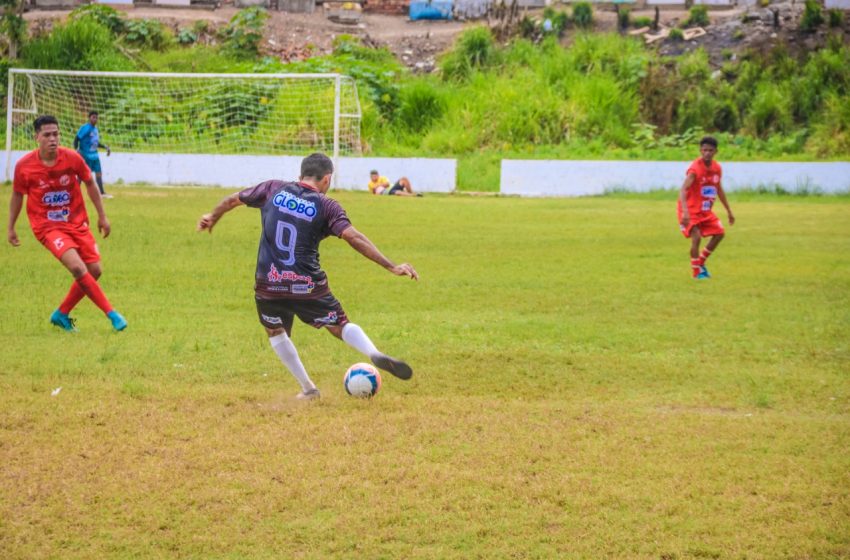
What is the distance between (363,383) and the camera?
8.09 m

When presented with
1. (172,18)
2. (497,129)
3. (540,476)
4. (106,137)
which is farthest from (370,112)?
(540,476)

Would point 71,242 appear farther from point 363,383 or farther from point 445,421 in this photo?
point 445,421

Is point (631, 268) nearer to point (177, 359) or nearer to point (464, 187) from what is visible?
point (177, 359)

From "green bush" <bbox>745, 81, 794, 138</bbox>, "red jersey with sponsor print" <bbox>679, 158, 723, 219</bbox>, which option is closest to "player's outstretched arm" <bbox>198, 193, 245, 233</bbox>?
"red jersey with sponsor print" <bbox>679, 158, 723, 219</bbox>

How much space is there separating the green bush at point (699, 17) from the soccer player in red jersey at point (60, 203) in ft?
121

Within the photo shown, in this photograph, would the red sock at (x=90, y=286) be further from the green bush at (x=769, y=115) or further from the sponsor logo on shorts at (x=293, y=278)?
the green bush at (x=769, y=115)

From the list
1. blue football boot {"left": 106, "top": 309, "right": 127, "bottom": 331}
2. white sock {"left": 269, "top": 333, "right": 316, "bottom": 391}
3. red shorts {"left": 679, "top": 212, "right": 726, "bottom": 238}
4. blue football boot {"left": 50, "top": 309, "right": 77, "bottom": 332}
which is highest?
white sock {"left": 269, "top": 333, "right": 316, "bottom": 391}

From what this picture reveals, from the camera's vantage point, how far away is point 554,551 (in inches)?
204

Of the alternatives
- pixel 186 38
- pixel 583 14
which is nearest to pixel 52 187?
pixel 186 38

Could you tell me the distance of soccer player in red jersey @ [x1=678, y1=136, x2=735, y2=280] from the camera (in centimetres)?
1570

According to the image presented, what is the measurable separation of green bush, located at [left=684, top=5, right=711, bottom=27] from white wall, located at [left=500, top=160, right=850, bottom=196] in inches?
560

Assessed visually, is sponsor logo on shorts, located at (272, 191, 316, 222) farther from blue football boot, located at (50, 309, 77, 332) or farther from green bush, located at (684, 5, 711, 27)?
green bush, located at (684, 5, 711, 27)

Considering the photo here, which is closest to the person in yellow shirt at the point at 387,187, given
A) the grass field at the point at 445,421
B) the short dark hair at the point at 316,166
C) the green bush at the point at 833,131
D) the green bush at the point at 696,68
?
the grass field at the point at 445,421

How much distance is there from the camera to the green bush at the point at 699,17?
1709 inches
